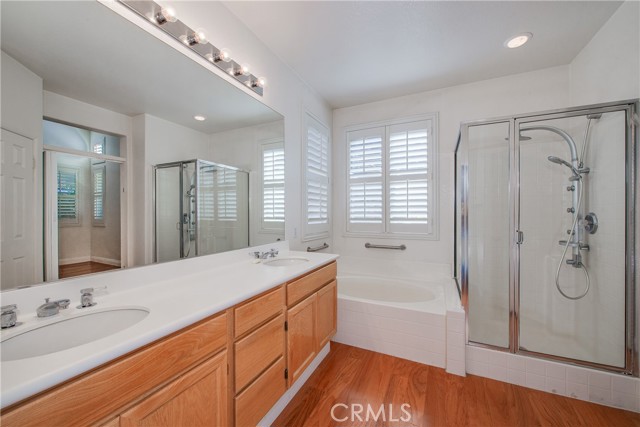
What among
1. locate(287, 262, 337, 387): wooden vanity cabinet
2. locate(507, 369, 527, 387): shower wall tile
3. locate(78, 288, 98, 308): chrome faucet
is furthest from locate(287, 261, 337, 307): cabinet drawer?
locate(507, 369, 527, 387): shower wall tile

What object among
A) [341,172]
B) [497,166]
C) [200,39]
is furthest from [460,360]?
[200,39]

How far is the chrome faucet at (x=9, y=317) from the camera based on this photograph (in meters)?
0.75

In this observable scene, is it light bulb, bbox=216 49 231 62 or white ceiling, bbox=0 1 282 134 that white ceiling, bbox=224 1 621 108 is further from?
white ceiling, bbox=0 1 282 134

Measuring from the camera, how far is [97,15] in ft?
3.35

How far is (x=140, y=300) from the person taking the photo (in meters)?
1.01

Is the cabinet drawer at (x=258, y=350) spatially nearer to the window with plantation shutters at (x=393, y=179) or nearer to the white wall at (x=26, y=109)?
the white wall at (x=26, y=109)

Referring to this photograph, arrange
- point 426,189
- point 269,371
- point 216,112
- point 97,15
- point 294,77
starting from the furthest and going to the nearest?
point 426,189, point 294,77, point 216,112, point 269,371, point 97,15

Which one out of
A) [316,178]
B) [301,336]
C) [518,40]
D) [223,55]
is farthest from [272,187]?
[518,40]

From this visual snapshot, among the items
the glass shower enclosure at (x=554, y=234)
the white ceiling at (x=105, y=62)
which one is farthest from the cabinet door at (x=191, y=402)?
the glass shower enclosure at (x=554, y=234)

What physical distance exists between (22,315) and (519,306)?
2837 mm

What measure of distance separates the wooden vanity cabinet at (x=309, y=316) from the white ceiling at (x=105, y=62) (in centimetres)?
118

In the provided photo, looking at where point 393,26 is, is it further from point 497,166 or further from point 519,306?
point 519,306

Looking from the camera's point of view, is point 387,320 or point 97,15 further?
point 387,320

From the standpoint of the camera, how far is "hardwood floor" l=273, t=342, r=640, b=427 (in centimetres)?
142
